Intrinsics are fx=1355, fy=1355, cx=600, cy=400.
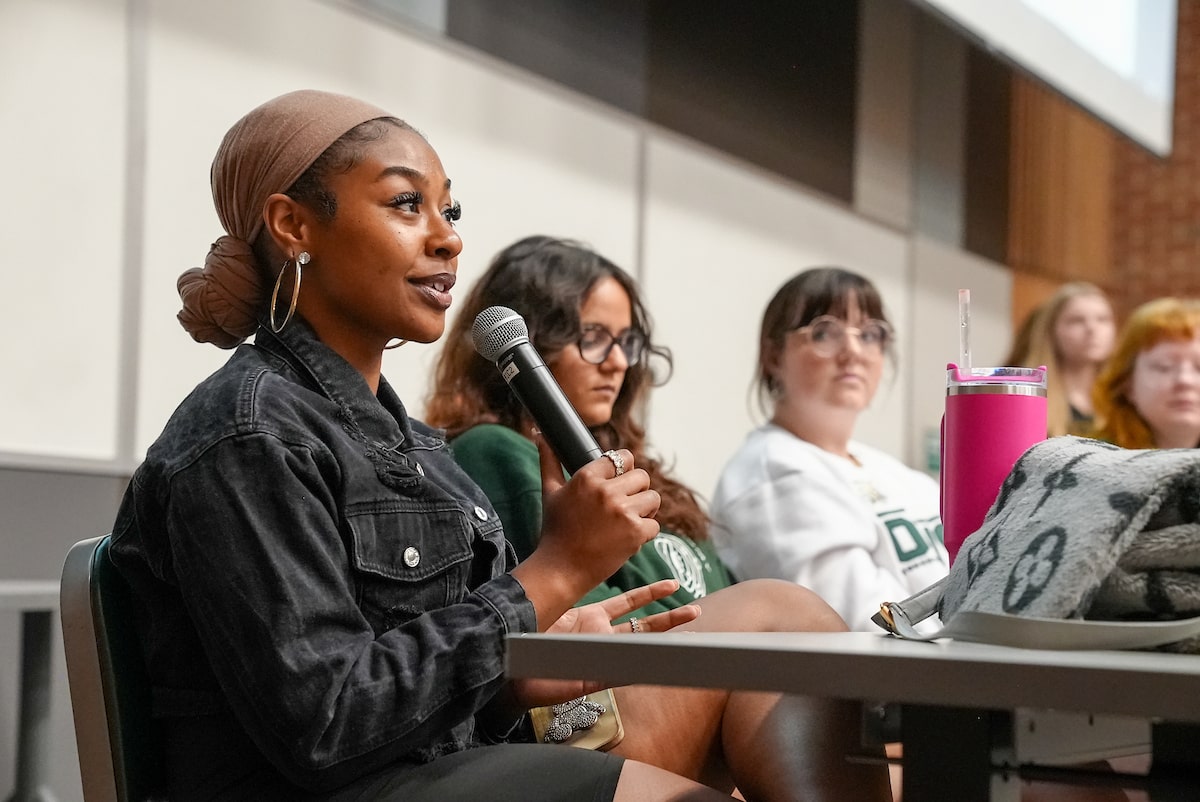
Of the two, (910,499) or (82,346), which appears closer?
(82,346)

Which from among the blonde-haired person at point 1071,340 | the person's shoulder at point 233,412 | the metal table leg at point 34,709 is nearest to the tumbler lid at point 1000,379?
the person's shoulder at point 233,412

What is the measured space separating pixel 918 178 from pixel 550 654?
399 cm

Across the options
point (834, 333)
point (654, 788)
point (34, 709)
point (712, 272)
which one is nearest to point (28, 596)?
point (34, 709)

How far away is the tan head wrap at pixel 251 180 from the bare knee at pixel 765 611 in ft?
1.78

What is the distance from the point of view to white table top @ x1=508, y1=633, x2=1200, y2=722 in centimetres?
61

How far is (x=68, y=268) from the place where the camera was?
6.60 ft

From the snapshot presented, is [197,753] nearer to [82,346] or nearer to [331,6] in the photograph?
[82,346]

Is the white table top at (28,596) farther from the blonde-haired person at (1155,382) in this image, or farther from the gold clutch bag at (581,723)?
the blonde-haired person at (1155,382)

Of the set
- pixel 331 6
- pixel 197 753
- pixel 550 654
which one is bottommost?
pixel 197 753

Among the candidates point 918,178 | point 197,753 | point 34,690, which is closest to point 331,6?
point 34,690

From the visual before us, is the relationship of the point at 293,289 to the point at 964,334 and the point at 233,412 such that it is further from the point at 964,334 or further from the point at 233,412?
the point at 964,334

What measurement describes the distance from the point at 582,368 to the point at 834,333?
66 centimetres

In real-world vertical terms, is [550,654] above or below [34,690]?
above

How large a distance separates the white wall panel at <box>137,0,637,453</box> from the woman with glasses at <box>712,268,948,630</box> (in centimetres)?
65
